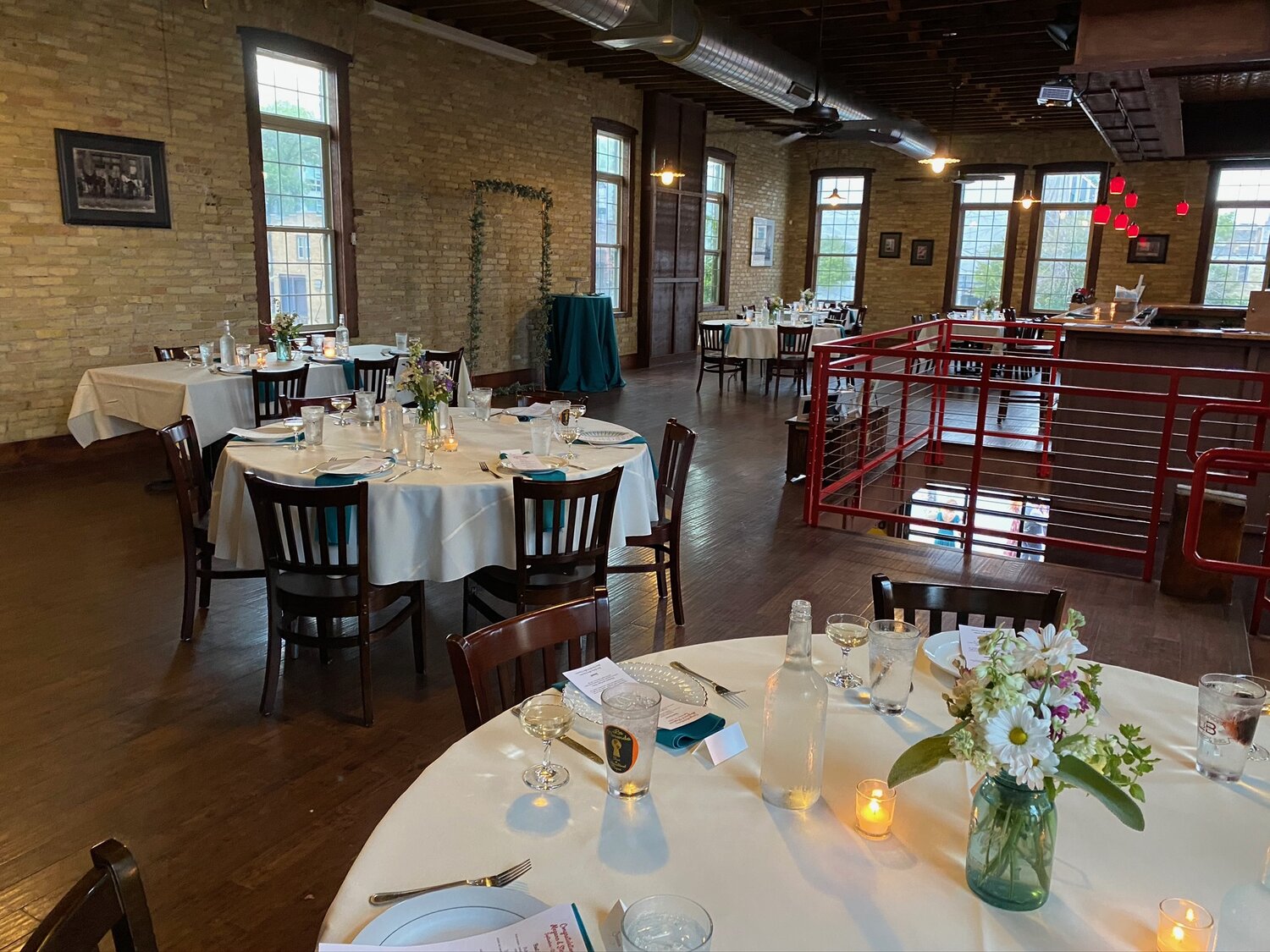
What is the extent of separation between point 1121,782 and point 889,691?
525 millimetres

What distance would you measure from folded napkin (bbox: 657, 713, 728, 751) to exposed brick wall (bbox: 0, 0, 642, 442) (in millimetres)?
6510

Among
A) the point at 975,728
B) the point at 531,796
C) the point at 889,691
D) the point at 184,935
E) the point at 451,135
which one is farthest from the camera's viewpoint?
the point at 451,135

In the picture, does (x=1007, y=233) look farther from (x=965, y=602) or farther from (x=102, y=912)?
(x=102, y=912)

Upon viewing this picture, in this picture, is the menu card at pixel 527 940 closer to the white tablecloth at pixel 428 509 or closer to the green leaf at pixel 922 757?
the green leaf at pixel 922 757

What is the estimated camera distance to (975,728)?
110 cm

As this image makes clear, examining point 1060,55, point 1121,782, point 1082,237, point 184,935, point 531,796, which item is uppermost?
point 1060,55

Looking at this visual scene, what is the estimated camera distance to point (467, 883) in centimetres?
117

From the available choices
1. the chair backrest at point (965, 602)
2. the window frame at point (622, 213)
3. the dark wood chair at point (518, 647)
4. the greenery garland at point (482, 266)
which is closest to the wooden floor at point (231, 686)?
the dark wood chair at point (518, 647)

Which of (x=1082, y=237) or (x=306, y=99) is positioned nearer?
(x=306, y=99)

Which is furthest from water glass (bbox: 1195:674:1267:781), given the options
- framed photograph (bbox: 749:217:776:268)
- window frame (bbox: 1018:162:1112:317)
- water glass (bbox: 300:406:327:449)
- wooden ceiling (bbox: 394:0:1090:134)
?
framed photograph (bbox: 749:217:776:268)

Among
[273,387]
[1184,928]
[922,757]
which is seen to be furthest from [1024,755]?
[273,387]

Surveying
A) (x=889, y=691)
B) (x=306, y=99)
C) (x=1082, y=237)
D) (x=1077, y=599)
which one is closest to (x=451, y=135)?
(x=306, y=99)

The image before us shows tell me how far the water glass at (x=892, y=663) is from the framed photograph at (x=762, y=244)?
1487 cm

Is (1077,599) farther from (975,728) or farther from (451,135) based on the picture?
Result: (451,135)
